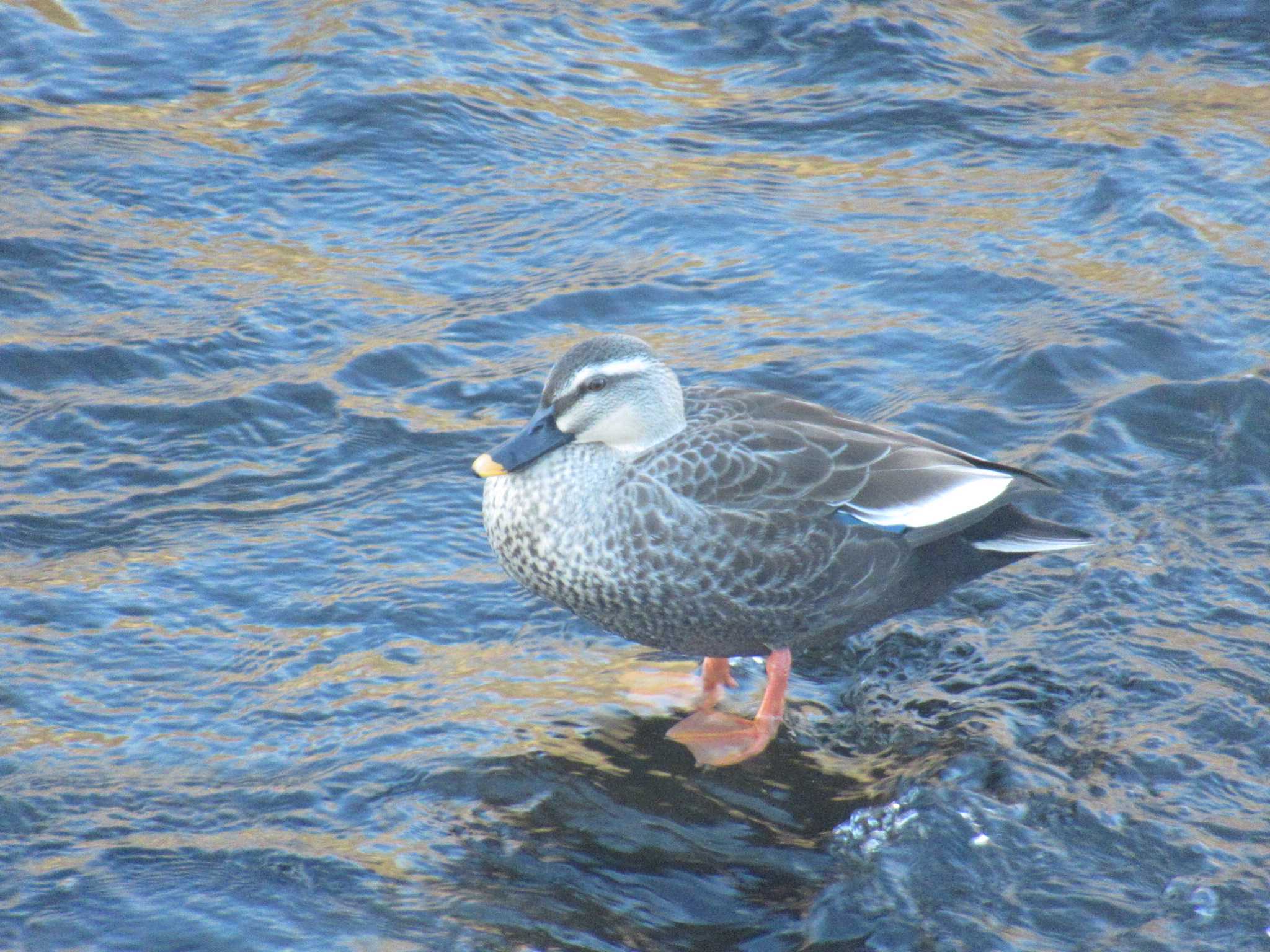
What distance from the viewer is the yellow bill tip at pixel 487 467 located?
5113 millimetres

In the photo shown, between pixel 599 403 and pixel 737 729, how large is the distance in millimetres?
1254

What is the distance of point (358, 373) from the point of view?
7191mm

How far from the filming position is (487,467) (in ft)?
16.8

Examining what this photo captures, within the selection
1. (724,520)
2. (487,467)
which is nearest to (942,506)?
(724,520)

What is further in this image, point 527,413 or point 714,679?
point 527,413

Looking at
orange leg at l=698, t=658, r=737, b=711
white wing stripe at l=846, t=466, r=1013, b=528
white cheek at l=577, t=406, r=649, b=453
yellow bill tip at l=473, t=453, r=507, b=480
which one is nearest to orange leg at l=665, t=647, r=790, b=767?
orange leg at l=698, t=658, r=737, b=711

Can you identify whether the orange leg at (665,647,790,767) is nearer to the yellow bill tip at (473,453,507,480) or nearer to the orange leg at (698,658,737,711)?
the orange leg at (698,658,737,711)

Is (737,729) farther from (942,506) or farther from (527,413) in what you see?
(527,413)

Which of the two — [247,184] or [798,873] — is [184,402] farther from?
[798,873]

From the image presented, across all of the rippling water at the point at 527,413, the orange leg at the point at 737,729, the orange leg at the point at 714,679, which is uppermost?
the rippling water at the point at 527,413

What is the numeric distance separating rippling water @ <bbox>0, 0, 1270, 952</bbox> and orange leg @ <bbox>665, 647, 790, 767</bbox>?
8 cm

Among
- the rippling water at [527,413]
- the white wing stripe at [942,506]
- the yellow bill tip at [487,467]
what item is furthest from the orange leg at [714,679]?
the yellow bill tip at [487,467]

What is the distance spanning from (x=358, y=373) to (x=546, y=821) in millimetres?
3075

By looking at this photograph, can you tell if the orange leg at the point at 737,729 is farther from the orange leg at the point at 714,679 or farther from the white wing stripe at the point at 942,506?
the white wing stripe at the point at 942,506
